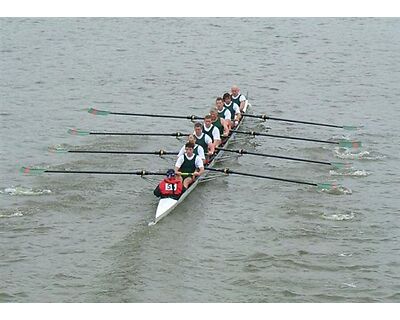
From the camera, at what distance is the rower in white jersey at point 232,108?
15898 millimetres

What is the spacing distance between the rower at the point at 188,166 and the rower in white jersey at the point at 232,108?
3.17 meters

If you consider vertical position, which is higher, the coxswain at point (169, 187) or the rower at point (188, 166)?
the rower at point (188, 166)

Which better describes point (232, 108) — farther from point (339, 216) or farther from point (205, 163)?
point (339, 216)

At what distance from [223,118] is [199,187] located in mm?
2485

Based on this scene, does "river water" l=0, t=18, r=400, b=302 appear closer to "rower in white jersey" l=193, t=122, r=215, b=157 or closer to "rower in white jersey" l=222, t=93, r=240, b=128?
"rower in white jersey" l=222, t=93, r=240, b=128

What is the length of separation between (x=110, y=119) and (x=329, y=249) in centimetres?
857

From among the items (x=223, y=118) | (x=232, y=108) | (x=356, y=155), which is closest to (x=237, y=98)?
(x=232, y=108)

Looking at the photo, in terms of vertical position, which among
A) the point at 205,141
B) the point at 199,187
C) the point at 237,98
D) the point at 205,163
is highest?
the point at 237,98

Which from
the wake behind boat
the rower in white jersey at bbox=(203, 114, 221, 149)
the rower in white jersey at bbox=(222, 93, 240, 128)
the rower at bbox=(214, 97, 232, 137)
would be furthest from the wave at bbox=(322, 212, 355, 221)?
the rower in white jersey at bbox=(222, 93, 240, 128)

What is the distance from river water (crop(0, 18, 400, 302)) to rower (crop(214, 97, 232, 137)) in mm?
651

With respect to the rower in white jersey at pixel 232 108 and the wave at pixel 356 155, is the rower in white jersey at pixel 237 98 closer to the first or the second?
the rower in white jersey at pixel 232 108

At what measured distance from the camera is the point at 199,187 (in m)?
13.5

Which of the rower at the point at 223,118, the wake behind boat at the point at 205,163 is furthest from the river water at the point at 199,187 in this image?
the rower at the point at 223,118

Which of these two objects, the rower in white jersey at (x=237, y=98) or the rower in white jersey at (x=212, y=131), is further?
the rower in white jersey at (x=237, y=98)
